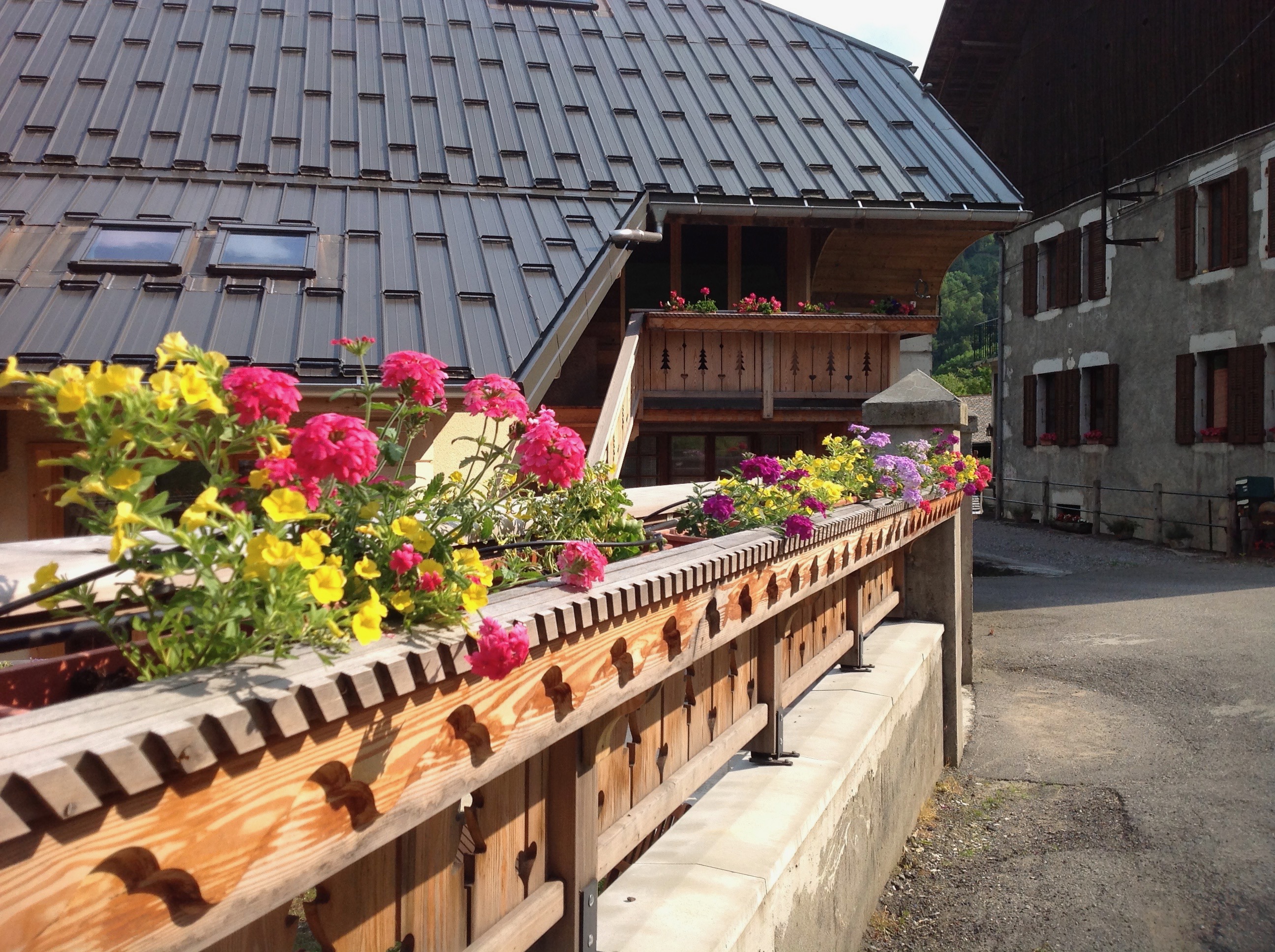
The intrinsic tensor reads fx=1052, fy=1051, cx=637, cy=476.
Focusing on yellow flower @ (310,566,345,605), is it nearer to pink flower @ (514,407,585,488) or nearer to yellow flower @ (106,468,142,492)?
yellow flower @ (106,468,142,492)

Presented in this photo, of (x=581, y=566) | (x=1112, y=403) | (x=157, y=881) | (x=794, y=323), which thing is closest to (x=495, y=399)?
(x=581, y=566)

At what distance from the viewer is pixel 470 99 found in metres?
12.1

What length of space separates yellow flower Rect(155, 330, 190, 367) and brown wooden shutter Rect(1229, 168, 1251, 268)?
19.8m

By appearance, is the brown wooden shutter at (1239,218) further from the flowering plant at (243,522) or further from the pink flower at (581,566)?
the flowering plant at (243,522)

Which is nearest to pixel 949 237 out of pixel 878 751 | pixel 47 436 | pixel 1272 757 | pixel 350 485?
pixel 1272 757

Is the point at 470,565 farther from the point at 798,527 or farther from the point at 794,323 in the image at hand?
the point at 794,323

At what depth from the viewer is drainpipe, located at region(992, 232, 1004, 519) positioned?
25828mm

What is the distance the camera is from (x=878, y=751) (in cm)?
531

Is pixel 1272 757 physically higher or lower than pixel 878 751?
lower

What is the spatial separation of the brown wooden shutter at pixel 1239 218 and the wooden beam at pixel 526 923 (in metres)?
19.0

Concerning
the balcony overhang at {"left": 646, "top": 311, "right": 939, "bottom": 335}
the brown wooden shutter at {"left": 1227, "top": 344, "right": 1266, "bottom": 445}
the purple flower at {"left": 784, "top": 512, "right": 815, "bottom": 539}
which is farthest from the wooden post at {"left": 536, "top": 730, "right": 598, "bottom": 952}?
the brown wooden shutter at {"left": 1227, "top": 344, "right": 1266, "bottom": 445}

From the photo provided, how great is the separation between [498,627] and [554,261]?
7.85 meters

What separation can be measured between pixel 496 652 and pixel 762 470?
2.76 metres

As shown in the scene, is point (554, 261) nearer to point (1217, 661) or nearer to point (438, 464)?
point (438, 464)
